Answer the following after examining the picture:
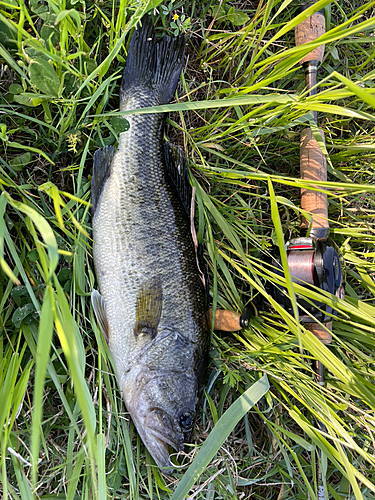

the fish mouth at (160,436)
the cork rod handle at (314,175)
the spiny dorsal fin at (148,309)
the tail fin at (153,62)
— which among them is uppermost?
the tail fin at (153,62)

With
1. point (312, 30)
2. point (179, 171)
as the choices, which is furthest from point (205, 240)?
point (312, 30)

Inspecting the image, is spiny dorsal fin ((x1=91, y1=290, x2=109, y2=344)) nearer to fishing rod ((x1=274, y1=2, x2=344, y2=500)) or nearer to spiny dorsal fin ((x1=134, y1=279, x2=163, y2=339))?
spiny dorsal fin ((x1=134, y1=279, x2=163, y2=339))

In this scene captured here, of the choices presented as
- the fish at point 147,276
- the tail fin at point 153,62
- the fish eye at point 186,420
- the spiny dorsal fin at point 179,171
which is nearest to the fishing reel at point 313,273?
the fish at point 147,276

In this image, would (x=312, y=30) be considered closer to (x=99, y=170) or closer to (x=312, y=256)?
(x=312, y=256)

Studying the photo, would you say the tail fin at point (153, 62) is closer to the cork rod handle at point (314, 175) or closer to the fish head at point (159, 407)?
the cork rod handle at point (314, 175)

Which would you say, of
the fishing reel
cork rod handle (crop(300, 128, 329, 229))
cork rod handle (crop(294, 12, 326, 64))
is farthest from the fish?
cork rod handle (crop(294, 12, 326, 64))

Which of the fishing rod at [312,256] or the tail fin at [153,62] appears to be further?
the tail fin at [153,62]

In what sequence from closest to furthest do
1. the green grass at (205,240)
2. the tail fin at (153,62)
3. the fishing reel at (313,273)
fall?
1. the green grass at (205,240)
2. the fishing reel at (313,273)
3. the tail fin at (153,62)
